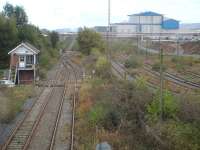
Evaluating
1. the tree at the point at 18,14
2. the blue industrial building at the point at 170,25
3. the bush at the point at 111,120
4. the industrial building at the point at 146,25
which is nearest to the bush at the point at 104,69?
the bush at the point at 111,120

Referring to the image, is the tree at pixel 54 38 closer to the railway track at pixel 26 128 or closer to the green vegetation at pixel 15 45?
the green vegetation at pixel 15 45

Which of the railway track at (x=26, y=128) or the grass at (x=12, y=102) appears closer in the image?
the railway track at (x=26, y=128)

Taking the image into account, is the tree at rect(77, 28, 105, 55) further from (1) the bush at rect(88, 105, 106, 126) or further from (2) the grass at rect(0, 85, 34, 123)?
(1) the bush at rect(88, 105, 106, 126)

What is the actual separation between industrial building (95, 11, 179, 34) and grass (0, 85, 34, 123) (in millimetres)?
87271

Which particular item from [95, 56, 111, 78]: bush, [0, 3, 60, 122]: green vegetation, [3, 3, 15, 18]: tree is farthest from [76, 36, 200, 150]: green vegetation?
[3, 3, 15, 18]: tree

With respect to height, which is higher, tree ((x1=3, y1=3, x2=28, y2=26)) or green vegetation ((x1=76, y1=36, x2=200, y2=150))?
tree ((x1=3, y1=3, x2=28, y2=26))

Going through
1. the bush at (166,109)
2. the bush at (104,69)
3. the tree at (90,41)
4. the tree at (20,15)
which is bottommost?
the bush at (166,109)

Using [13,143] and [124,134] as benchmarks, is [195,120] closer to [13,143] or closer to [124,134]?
[124,134]

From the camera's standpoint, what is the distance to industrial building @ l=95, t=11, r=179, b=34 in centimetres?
11438

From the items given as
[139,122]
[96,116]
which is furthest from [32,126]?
[139,122]

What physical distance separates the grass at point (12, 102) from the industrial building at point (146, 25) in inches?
3436

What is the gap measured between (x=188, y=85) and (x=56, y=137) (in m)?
14.1

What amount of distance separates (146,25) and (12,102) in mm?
100369

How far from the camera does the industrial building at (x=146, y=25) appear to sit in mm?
114375
